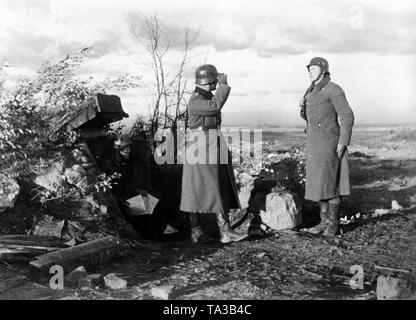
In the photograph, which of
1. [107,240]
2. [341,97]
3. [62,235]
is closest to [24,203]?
[62,235]

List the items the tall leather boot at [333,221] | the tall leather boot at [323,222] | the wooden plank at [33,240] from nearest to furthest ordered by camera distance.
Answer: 1. the wooden plank at [33,240]
2. the tall leather boot at [333,221]
3. the tall leather boot at [323,222]

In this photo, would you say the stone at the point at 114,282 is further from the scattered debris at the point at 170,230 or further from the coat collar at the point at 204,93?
the coat collar at the point at 204,93

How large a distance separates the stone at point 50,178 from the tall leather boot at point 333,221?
11.3 ft

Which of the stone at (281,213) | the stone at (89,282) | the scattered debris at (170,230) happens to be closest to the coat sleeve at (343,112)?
the stone at (281,213)

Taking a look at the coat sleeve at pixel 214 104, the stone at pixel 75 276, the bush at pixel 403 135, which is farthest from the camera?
the bush at pixel 403 135

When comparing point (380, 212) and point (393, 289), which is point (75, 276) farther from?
point (380, 212)

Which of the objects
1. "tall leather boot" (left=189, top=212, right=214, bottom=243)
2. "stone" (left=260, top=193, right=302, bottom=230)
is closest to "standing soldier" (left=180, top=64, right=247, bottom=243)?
"tall leather boot" (left=189, top=212, right=214, bottom=243)

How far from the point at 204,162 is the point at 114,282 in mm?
2032

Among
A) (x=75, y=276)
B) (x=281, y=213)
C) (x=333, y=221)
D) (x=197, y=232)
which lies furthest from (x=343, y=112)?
(x=75, y=276)

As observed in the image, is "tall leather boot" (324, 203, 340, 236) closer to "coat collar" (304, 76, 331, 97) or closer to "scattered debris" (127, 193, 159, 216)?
"coat collar" (304, 76, 331, 97)

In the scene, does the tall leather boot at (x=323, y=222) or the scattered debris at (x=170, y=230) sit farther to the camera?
the scattered debris at (x=170, y=230)

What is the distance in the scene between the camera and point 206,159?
6.15 metres

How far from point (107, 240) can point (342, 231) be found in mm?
3129

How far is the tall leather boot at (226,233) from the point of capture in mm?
6239
